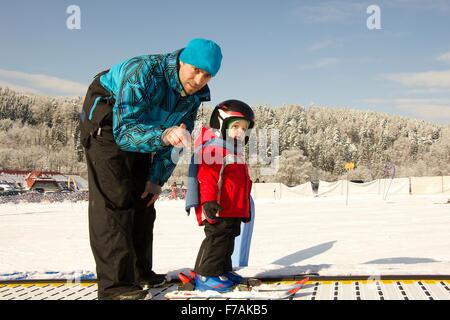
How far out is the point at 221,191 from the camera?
9.66 feet

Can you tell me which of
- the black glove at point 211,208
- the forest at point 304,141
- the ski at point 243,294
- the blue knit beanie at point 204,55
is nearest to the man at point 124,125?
the blue knit beanie at point 204,55

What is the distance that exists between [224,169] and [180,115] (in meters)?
0.45

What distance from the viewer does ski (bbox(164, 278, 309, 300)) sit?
267 cm

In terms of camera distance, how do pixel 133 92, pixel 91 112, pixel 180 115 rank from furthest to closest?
1. pixel 180 115
2. pixel 91 112
3. pixel 133 92

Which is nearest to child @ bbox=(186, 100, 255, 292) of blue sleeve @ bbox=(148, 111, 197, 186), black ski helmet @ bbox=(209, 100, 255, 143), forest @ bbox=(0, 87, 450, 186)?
black ski helmet @ bbox=(209, 100, 255, 143)

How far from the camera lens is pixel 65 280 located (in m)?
3.40

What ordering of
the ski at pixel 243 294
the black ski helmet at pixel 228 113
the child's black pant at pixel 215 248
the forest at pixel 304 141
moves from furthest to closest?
1. the forest at pixel 304 141
2. the black ski helmet at pixel 228 113
3. the child's black pant at pixel 215 248
4. the ski at pixel 243 294

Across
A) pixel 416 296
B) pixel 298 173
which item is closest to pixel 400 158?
pixel 298 173

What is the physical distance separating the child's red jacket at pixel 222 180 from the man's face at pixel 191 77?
1.40ft

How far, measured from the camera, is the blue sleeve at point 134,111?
2435 mm

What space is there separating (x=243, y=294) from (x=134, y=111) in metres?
1.27

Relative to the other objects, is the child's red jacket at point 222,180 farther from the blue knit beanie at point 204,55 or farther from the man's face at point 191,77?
the blue knit beanie at point 204,55

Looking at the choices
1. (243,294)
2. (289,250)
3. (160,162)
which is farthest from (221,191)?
(289,250)
